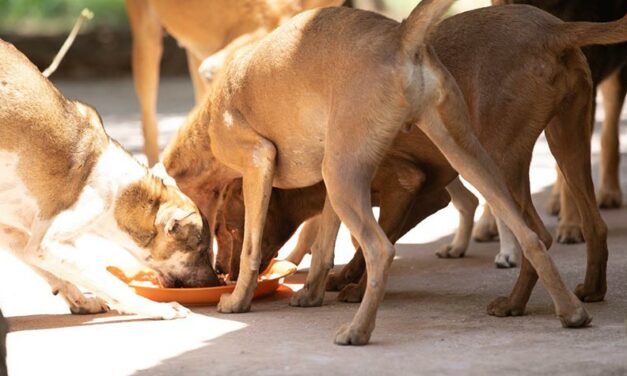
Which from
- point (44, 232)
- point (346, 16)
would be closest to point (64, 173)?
point (44, 232)

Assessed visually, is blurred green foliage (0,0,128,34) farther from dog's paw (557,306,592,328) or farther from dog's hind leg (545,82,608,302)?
dog's paw (557,306,592,328)

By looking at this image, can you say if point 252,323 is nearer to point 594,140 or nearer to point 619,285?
point 619,285

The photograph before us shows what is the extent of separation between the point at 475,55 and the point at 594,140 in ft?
20.2

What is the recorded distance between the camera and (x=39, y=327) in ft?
18.7

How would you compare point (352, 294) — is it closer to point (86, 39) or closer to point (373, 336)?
point (373, 336)

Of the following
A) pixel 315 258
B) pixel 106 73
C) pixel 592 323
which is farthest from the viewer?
pixel 106 73

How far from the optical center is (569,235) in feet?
24.2

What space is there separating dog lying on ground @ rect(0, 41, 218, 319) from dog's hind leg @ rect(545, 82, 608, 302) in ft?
5.60

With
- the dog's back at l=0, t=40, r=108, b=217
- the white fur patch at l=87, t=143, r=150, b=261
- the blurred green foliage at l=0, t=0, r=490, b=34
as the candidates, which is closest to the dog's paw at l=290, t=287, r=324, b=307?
the white fur patch at l=87, t=143, r=150, b=261

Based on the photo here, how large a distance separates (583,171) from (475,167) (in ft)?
2.75

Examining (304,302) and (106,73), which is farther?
(106,73)

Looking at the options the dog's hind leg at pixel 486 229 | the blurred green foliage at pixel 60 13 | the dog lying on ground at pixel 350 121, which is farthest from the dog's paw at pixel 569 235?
the blurred green foliage at pixel 60 13

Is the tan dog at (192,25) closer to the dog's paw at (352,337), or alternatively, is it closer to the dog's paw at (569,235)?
the dog's paw at (569,235)

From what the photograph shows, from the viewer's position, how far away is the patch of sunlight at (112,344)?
4.85m
